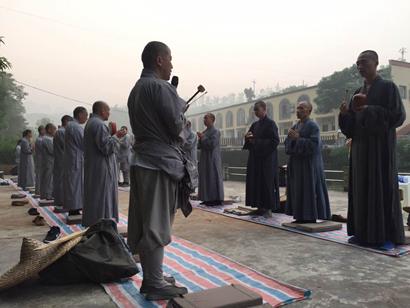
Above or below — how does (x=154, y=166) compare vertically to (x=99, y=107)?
below

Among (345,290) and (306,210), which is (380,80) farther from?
(345,290)

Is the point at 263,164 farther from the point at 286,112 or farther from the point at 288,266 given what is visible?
the point at 286,112

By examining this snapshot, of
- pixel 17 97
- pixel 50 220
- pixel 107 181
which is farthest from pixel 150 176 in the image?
pixel 17 97

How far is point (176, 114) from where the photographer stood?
2732 mm

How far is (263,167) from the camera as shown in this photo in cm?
620

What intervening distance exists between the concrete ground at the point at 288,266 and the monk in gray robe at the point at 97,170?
0.78m

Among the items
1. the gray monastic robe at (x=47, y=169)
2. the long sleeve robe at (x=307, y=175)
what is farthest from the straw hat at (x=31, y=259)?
the gray monastic robe at (x=47, y=169)

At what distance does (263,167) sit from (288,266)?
2701mm

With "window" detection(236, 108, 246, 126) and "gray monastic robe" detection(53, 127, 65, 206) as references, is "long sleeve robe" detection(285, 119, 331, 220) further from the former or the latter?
"window" detection(236, 108, 246, 126)

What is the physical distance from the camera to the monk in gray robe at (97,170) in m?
5.05

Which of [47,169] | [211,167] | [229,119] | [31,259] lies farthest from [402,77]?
[31,259]

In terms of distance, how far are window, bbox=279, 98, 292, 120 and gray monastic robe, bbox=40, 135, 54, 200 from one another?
72.9 ft

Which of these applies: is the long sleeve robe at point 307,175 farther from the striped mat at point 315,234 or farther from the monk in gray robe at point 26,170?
the monk in gray robe at point 26,170

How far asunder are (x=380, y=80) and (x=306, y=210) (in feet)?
6.43
